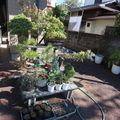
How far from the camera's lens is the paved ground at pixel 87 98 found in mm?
2869

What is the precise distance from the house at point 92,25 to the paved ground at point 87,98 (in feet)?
11.2

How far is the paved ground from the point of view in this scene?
9.41 ft

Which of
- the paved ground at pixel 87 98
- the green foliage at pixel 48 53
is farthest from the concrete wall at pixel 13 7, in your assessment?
the green foliage at pixel 48 53

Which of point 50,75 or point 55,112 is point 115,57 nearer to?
point 50,75

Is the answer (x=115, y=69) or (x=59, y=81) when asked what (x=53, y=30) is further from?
(x=115, y=69)

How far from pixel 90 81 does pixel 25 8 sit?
3472 mm

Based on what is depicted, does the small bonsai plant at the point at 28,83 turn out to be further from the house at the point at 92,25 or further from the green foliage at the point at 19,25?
the house at the point at 92,25

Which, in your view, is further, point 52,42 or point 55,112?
point 52,42

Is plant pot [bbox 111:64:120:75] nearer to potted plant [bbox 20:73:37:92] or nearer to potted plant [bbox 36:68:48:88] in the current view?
potted plant [bbox 36:68:48:88]

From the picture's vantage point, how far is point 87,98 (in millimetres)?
3508

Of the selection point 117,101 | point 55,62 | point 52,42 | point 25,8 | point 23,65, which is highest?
point 25,8

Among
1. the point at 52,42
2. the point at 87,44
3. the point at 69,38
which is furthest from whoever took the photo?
the point at 69,38

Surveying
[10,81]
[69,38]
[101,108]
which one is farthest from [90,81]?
[69,38]

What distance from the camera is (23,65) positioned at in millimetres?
4805
